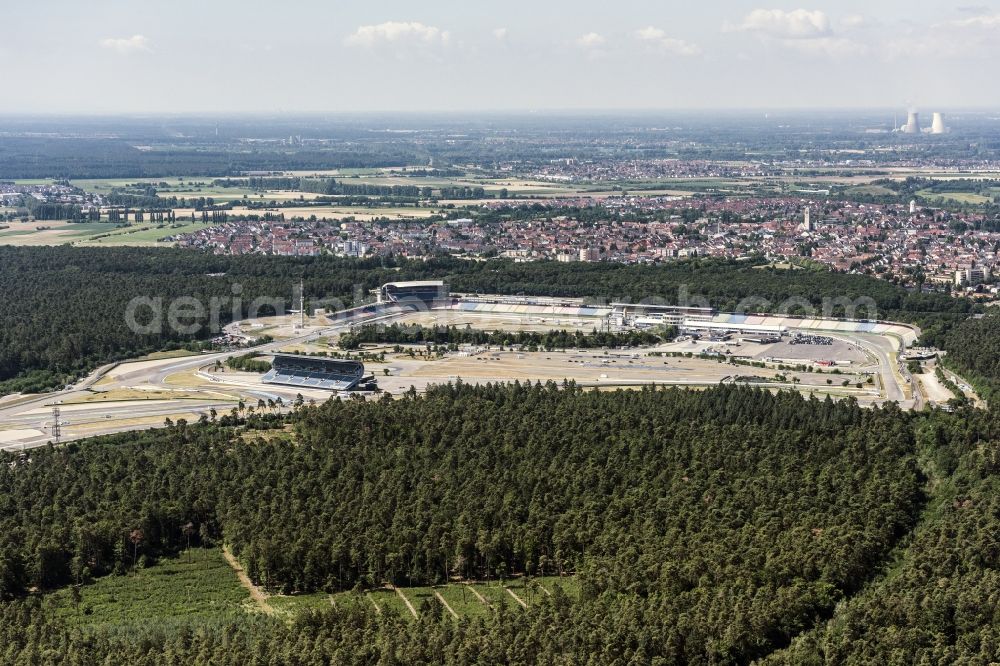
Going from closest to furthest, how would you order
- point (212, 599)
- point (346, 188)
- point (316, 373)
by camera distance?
1. point (212, 599)
2. point (316, 373)
3. point (346, 188)

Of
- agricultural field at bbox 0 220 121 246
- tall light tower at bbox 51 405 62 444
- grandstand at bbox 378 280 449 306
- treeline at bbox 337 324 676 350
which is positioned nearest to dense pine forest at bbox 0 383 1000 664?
tall light tower at bbox 51 405 62 444

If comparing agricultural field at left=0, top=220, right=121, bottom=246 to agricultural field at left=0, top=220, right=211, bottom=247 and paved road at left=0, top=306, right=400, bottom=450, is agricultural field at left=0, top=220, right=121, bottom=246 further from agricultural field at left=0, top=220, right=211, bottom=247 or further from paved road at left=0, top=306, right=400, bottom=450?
paved road at left=0, top=306, right=400, bottom=450

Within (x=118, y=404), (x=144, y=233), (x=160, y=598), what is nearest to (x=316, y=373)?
(x=118, y=404)

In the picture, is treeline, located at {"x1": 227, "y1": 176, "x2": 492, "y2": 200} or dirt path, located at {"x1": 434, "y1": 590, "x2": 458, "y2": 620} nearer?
dirt path, located at {"x1": 434, "y1": 590, "x2": 458, "y2": 620}

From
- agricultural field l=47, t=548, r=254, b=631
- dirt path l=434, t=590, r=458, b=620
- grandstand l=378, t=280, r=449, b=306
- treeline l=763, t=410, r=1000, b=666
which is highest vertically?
grandstand l=378, t=280, r=449, b=306

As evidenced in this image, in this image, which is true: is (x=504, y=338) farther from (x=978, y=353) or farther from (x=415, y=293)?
(x=978, y=353)

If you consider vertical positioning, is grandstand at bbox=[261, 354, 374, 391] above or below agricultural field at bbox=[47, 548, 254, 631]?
above
